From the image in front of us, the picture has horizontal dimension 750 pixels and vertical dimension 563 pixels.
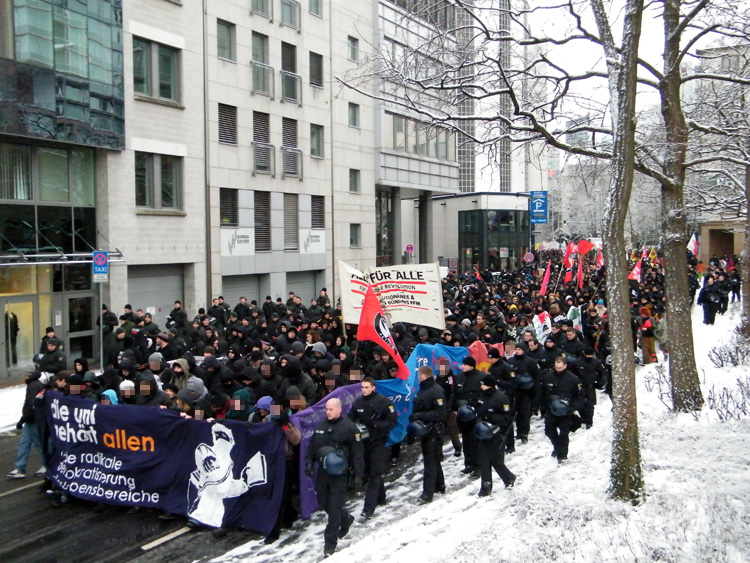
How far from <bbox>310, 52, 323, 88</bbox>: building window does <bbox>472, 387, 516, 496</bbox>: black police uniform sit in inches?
941

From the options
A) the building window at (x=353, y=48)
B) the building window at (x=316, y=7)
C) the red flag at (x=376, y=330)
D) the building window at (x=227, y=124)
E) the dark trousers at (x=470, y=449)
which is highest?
the building window at (x=316, y=7)

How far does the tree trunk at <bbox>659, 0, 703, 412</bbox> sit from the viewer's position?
34.3 ft

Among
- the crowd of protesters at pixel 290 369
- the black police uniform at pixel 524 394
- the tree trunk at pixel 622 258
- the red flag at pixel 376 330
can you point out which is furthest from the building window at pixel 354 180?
the tree trunk at pixel 622 258

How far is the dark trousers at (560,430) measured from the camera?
31.9 feet

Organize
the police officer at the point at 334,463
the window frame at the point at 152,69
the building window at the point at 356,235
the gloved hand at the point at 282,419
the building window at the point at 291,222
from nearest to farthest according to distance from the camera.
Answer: the police officer at the point at 334,463 → the gloved hand at the point at 282,419 → the window frame at the point at 152,69 → the building window at the point at 291,222 → the building window at the point at 356,235

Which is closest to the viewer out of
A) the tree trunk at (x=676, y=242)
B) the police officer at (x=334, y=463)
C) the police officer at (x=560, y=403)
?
the police officer at (x=334, y=463)

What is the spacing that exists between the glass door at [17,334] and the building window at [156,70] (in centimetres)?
779

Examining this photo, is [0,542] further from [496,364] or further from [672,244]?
[672,244]

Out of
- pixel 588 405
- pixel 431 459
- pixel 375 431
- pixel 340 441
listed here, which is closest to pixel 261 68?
pixel 588 405

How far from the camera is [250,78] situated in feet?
87.7

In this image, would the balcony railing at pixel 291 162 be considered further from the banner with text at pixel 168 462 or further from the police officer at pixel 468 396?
the banner with text at pixel 168 462

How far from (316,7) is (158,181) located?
1250 cm

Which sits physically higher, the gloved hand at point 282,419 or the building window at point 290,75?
the building window at point 290,75

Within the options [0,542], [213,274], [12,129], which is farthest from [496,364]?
[213,274]
